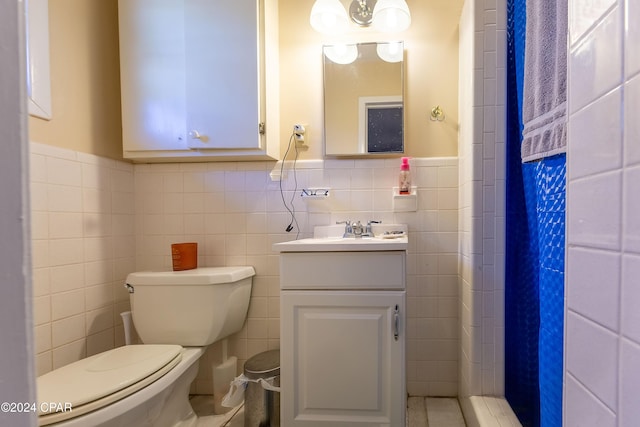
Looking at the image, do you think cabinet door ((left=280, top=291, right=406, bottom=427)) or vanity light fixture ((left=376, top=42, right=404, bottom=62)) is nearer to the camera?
cabinet door ((left=280, top=291, right=406, bottom=427))

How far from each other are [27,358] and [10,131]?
20 cm

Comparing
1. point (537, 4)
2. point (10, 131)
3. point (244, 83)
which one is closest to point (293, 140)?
point (244, 83)

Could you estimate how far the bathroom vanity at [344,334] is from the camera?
1.12 m

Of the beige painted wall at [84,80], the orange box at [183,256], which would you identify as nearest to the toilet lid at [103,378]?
the orange box at [183,256]

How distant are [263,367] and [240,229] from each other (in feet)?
2.11

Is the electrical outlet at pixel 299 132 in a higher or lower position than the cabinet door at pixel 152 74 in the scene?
lower

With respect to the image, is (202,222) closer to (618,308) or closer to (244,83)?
(244,83)

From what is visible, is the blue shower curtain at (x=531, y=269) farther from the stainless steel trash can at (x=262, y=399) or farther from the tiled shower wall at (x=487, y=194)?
the stainless steel trash can at (x=262, y=399)

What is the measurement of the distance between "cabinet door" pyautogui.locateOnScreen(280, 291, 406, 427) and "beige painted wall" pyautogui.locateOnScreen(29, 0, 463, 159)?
29.9 inches

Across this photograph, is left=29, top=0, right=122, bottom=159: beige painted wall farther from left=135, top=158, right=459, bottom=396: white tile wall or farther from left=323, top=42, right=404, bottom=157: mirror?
left=323, top=42, right=404, bottom=157: mirror


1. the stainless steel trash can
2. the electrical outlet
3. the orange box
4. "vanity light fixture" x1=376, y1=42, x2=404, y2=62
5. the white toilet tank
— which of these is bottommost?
the stainless steel trash can

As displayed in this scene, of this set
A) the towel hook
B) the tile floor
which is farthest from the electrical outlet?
the tile floor

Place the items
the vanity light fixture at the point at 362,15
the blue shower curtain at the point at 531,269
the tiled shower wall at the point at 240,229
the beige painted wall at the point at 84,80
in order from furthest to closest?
the vanity light fixture at the point at 362,15
the tiled shower wall at the point at 240,229
the beige painted wall at the point at 84,80
the blue shower curtain at the point at 531,269

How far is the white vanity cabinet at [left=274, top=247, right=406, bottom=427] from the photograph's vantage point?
1120 millimetres
